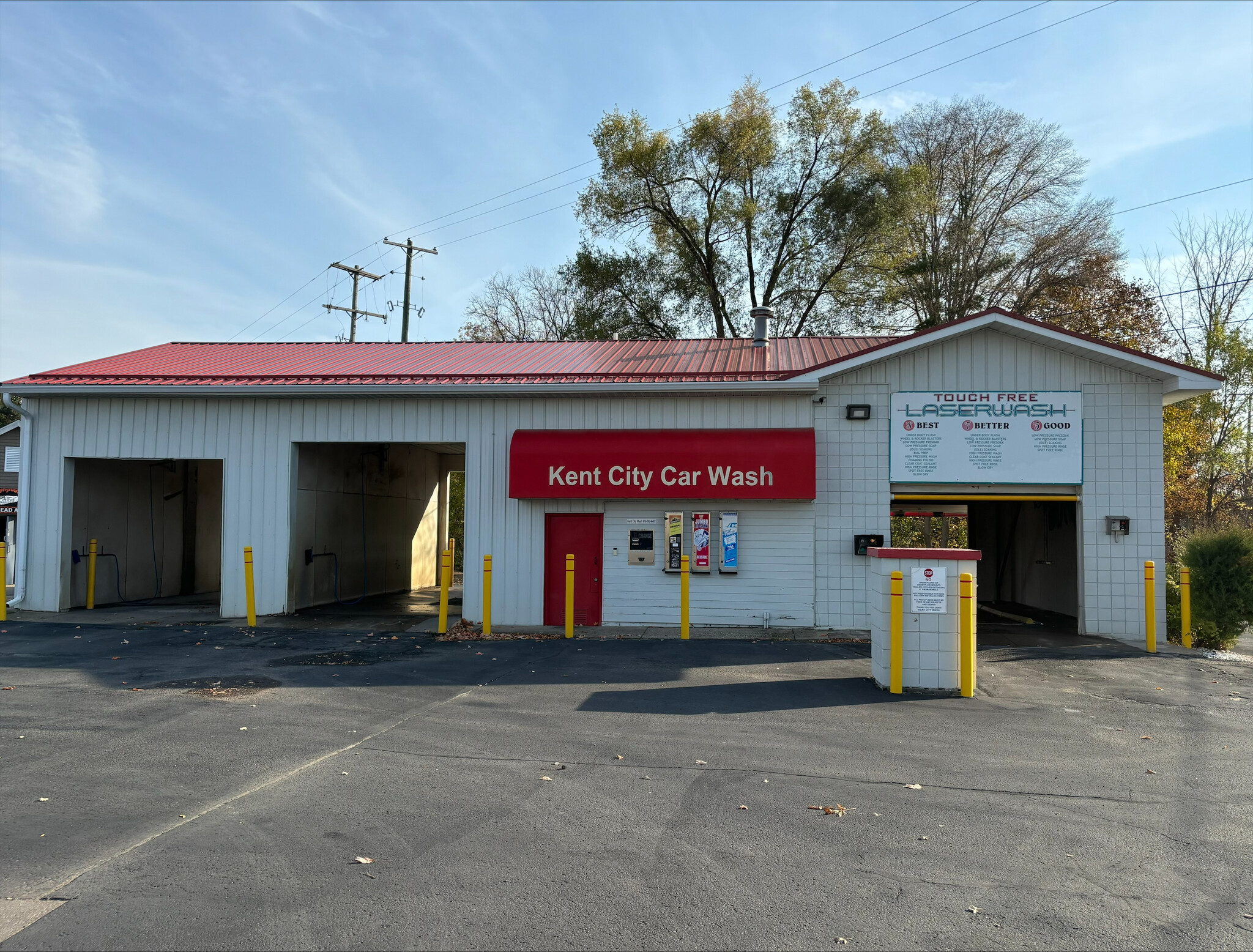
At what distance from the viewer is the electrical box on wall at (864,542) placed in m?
13.6

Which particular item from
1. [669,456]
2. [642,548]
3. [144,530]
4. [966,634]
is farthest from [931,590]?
[144,530]

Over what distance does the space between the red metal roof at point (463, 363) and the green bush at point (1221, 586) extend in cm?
576

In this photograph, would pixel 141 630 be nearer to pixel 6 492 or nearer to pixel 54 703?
pixel 54 703

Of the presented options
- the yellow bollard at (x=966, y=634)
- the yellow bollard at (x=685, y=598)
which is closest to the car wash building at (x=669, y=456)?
the yellow bollard at (x=685, y=598)

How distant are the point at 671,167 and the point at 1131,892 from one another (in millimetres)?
30985

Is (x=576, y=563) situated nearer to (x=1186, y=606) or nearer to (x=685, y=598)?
(x=685, y=598)

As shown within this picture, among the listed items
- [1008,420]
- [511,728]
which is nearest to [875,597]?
[511,728]

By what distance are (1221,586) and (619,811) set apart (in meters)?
11.3

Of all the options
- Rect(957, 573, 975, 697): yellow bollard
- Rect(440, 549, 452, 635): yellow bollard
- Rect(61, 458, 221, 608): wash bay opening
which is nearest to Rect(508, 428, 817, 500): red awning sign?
Rect(440, 549, 452, 635): yellow bollard

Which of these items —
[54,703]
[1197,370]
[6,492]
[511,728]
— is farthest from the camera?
[6,492]

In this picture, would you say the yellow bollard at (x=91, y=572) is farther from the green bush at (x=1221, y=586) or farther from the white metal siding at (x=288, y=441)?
the green bush at (x=1221, y=586)

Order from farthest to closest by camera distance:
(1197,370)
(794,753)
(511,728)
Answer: (1197,370), (511,728), (794,753)

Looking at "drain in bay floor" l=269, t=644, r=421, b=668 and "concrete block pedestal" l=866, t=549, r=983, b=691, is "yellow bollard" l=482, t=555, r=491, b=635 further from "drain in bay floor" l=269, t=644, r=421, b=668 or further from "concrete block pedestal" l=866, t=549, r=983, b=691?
"concrete block pedestal" l=866, t=549, r=983, b=691

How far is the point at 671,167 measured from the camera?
106 feet
